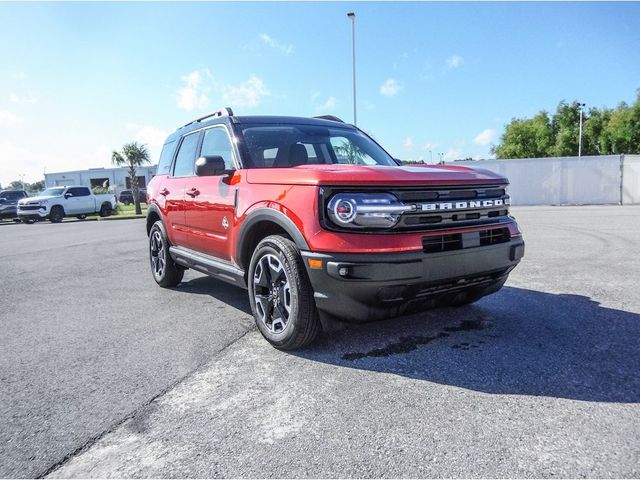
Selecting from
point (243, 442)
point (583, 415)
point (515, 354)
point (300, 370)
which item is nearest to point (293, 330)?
point (300, 370)

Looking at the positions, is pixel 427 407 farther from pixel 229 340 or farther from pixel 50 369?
pixel 50 369

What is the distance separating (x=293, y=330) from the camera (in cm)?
309

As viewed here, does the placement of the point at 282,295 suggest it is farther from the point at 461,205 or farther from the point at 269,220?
the point at 461,205

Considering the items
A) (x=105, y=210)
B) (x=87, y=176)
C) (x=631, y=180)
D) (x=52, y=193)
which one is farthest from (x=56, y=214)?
(x=87, y=176)

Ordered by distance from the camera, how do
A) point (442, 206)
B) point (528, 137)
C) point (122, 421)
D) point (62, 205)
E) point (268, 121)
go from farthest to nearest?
1. point (528, 137)
2. point (62, 205)
3. point (268, 121)
4. point (442, 206)
5. point (122, 421)

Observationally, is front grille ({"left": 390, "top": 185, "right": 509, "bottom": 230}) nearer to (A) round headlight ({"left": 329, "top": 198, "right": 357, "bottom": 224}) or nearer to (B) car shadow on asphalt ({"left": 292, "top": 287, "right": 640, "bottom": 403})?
(A) round headlight ({"left": 329, "top": 198, "right": 357, "bottom": 224})

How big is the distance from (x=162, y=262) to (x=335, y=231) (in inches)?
140

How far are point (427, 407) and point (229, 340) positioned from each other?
1784 mm

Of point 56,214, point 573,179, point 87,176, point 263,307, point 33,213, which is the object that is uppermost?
point 87,176

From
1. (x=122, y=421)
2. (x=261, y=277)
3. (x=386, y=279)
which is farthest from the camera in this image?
(x=261, y=277)

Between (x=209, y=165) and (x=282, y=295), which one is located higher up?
(x=209, y=165)

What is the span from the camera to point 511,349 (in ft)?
10.3

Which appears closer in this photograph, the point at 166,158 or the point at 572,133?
the point at 166,158

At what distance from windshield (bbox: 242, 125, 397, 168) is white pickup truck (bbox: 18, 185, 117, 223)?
23985 mm
